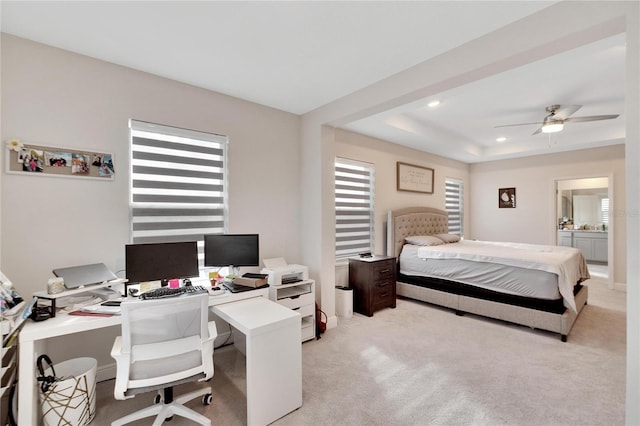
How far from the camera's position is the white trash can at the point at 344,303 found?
12.3ft

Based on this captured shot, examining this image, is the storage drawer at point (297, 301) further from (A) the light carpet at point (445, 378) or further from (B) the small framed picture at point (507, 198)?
(B) the small framed picture at point (507, 198)

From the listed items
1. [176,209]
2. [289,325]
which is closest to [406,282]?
[289,325]

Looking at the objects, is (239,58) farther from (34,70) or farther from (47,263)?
(47,263)

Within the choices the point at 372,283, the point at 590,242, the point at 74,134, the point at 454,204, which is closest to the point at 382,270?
the point at 372,283

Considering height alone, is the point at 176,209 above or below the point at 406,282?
above

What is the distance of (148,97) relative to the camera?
2600 millimetres

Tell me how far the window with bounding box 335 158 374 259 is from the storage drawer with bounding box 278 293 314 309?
122 cm

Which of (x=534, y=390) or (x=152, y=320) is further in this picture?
(x=534, y=390)

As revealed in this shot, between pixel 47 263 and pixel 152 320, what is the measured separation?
1211mm

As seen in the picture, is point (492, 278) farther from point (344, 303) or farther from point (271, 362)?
point (271, 362)

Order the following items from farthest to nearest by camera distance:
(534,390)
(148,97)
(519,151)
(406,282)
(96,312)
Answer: (519,151), (406,282), (148,97), (534,390), (96,312)

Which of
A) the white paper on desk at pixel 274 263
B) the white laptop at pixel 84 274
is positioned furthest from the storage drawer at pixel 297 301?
the white laptop at pixel 84 274

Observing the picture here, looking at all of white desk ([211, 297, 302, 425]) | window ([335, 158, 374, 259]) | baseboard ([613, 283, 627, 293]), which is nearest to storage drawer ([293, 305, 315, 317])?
white desk ([211, 297, 302, 425])

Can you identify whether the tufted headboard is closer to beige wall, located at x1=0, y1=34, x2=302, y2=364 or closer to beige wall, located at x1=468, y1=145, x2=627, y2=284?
beige wall, located at x1=468, y1=145, x2=627, y2=284
